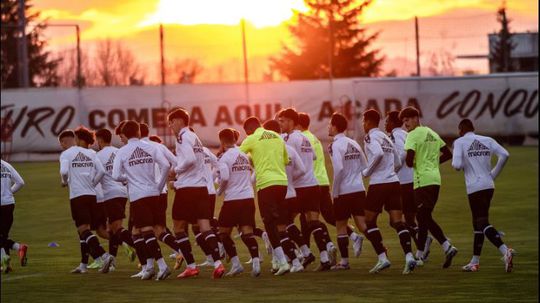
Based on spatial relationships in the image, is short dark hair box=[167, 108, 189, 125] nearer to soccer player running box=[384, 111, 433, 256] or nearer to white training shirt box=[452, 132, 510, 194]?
soccer player running box=[384, 111, 433, 256]

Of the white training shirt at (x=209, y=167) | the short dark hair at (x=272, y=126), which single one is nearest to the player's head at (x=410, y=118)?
the short dark hair at (x=272, y=126)

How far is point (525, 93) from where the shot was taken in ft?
185

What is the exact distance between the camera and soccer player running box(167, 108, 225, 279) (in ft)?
55.5

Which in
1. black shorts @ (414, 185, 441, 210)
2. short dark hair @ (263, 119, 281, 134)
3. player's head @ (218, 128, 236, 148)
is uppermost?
short dark hair @ (263, 119, 281, 134)

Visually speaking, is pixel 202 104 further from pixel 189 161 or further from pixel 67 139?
pixel 189 161

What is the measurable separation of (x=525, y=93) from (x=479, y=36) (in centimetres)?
580

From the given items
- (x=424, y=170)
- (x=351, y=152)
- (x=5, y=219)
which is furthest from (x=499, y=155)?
(x=5, y=219)

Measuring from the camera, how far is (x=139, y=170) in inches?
661

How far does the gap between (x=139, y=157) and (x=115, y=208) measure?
2.01 metres

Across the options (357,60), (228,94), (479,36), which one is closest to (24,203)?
(228,94)

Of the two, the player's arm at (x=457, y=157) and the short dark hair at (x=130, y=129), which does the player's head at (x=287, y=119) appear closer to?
the short dark hair at (x=130, y=129)

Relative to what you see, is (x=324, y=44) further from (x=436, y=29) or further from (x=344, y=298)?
(x=344, y=298)

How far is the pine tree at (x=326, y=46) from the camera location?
268 feet

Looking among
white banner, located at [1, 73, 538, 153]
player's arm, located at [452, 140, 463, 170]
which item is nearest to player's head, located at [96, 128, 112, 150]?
player's arm, located at [452, 140, 463, 170]
